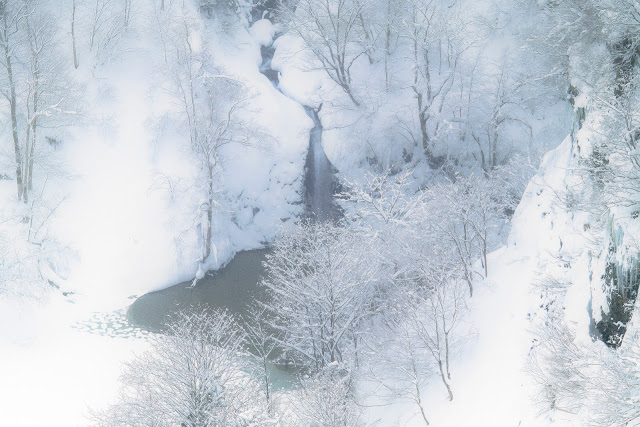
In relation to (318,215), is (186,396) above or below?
below

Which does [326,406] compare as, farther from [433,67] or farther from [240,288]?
[433,67]

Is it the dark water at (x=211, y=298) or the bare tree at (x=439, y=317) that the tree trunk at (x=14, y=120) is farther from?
the bare tree at (x=439, y=317)

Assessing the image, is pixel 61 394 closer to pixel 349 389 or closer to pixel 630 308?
pixel 349 389

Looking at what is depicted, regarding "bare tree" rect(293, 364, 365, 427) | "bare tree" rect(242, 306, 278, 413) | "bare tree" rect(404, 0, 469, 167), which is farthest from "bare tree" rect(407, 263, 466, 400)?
"bare tree" rect(404, 0, 469, 167)

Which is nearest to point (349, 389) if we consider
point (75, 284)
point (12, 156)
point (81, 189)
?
point (75, 284)

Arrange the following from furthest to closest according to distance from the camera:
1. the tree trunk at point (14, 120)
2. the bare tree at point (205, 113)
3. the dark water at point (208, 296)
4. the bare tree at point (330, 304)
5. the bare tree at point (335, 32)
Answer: the bare tree at point (335, 32) → the bare tree at point (205, 113) → the tree trunk at point (14, 120) → the dark water at point (208, 296) → the bare tree at point (330, 304)

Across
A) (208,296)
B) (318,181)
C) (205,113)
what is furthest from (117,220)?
(318,181)

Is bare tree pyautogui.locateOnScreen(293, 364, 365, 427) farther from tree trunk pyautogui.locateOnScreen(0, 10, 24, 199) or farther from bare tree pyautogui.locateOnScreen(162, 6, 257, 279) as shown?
tree trunk pyautogui.locateOnScreen(0, 10, 24, 199)

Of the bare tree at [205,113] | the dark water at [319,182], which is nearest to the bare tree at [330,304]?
the bare tree at [205,113]
